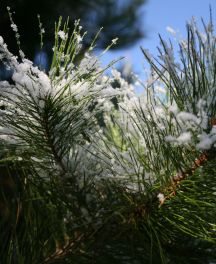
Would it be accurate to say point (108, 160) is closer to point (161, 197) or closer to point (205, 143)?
point (161, 197)

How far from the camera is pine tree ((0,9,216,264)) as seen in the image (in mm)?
672

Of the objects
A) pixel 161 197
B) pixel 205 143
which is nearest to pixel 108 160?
pixel 161 197

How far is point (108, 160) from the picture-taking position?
80 centimetres

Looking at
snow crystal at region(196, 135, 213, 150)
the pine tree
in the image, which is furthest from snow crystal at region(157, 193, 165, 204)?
snow crystal at region(196, 135, 213, 150)

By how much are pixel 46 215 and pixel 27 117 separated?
285 mm

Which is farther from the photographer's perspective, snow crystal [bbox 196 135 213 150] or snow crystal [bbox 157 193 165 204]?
snow crystal [bbox 157 193 165 204]

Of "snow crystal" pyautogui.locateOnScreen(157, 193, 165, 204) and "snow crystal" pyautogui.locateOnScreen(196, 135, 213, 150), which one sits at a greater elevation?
"snow crystal" pyautogui.locateOnScreen(196, 135, 213, 150)

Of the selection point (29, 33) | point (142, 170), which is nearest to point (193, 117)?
point (142, 170)

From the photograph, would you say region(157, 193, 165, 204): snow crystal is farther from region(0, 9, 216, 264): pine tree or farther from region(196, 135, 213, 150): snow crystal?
region(196, 135, 213, 150): snow crystal

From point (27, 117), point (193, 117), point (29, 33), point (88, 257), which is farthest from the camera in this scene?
point (29, 33)

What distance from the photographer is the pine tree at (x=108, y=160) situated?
0.67m

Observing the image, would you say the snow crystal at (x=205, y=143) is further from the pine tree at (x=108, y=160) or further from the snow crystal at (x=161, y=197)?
the snow crystal at (x=161, y=197)

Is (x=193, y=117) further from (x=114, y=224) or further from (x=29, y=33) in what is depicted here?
(x=29, y=33)

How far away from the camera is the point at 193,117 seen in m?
0.59
